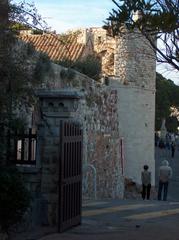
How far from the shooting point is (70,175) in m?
11.9

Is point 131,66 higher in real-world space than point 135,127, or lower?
higher

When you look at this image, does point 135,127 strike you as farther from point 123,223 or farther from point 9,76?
point 9,76

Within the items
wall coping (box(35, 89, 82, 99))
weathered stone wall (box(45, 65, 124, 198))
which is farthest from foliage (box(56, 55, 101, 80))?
wall coping (box(35, 89, 82, 99))

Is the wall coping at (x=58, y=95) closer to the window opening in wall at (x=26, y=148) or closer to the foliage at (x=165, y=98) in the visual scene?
the window opening in wall at (x=26, y=148)

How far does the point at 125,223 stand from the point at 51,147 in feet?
8.89

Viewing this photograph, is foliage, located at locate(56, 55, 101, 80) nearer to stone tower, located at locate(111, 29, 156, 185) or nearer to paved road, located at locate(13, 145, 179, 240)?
stone tower, located at locate(111, 29, 156, 185)

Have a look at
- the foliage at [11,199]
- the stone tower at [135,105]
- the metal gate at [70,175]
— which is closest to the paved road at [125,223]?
the metal gate at [70,175]

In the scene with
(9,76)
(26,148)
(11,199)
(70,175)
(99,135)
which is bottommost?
(11,199)

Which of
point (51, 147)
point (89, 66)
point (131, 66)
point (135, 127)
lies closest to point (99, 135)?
point (89, 66)

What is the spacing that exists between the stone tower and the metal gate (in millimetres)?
19130

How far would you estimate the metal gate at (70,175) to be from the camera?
37.7ft

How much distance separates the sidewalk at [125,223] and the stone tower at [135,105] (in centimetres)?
1504

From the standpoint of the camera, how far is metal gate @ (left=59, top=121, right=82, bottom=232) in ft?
37.7

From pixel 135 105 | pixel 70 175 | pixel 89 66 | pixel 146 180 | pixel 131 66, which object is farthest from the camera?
pixel 135 105
